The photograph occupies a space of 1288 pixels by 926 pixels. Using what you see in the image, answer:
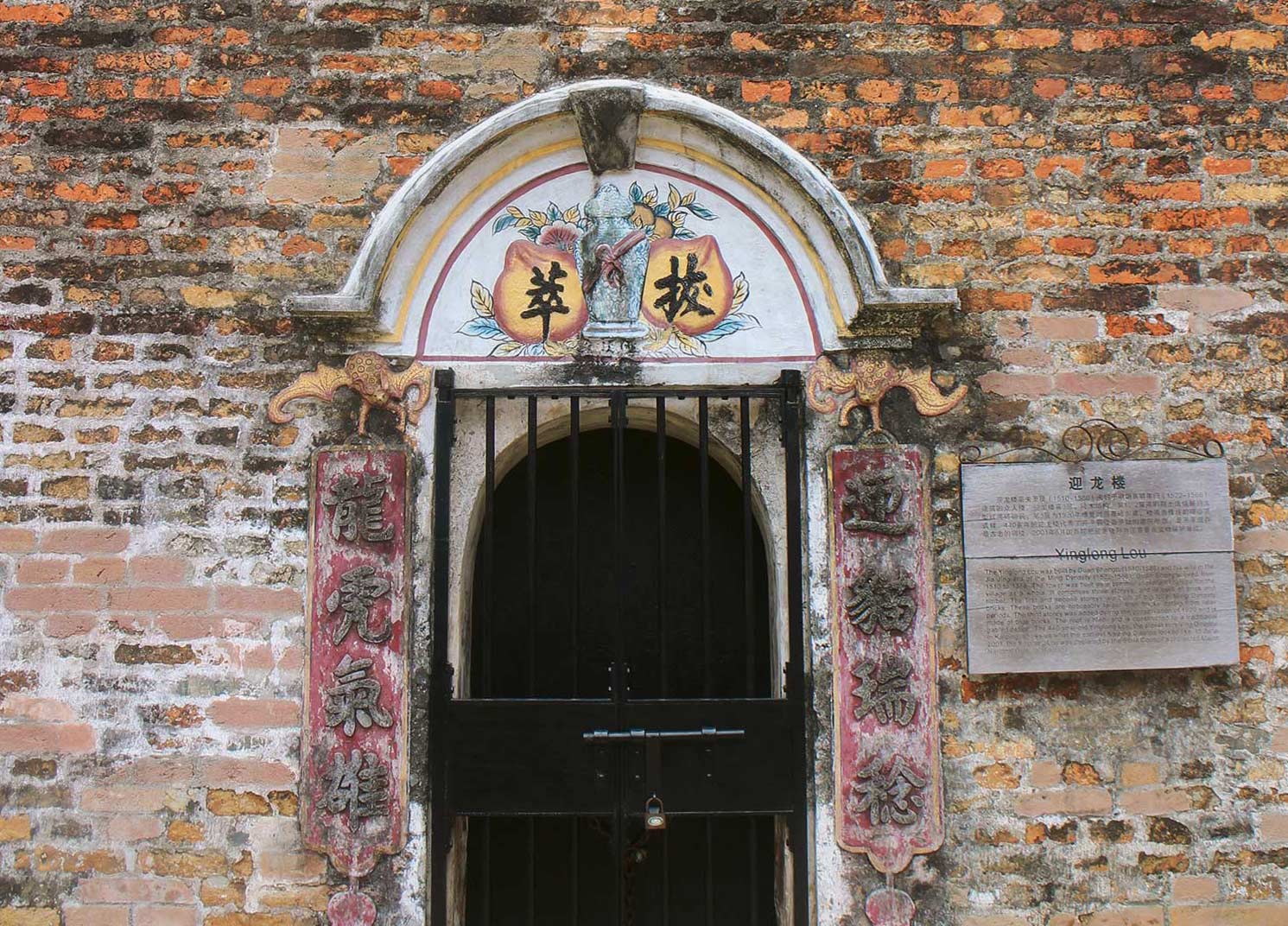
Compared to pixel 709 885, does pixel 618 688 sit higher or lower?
higher

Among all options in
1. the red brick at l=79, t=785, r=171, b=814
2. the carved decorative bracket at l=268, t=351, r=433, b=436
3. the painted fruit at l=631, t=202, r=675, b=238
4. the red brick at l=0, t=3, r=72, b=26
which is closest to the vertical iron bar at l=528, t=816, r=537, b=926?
the red brick at l=79, t=785, r=171, b=814

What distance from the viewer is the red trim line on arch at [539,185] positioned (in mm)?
3506

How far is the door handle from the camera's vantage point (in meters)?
3.33

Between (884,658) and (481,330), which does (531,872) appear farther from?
(481,330)

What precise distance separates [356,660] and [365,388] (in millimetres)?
947

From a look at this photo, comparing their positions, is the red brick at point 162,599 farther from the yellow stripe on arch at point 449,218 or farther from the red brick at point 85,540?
the yellow stripe on arch at point 449,218

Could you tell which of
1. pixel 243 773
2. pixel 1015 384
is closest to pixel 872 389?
pixel 1015 384

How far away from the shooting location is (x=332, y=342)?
3457 mm

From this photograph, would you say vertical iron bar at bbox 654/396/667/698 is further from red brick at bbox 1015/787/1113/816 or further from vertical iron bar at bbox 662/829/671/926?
red brick at bbox 1015/787/1113/816

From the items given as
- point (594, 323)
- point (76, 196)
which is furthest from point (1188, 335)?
point (76, 196)

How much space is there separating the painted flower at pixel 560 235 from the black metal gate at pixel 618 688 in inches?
22.0

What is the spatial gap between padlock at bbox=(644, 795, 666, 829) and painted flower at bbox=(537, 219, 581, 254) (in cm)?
197

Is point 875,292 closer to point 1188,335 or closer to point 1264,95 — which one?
point 1188,335

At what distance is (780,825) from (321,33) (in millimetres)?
3317
